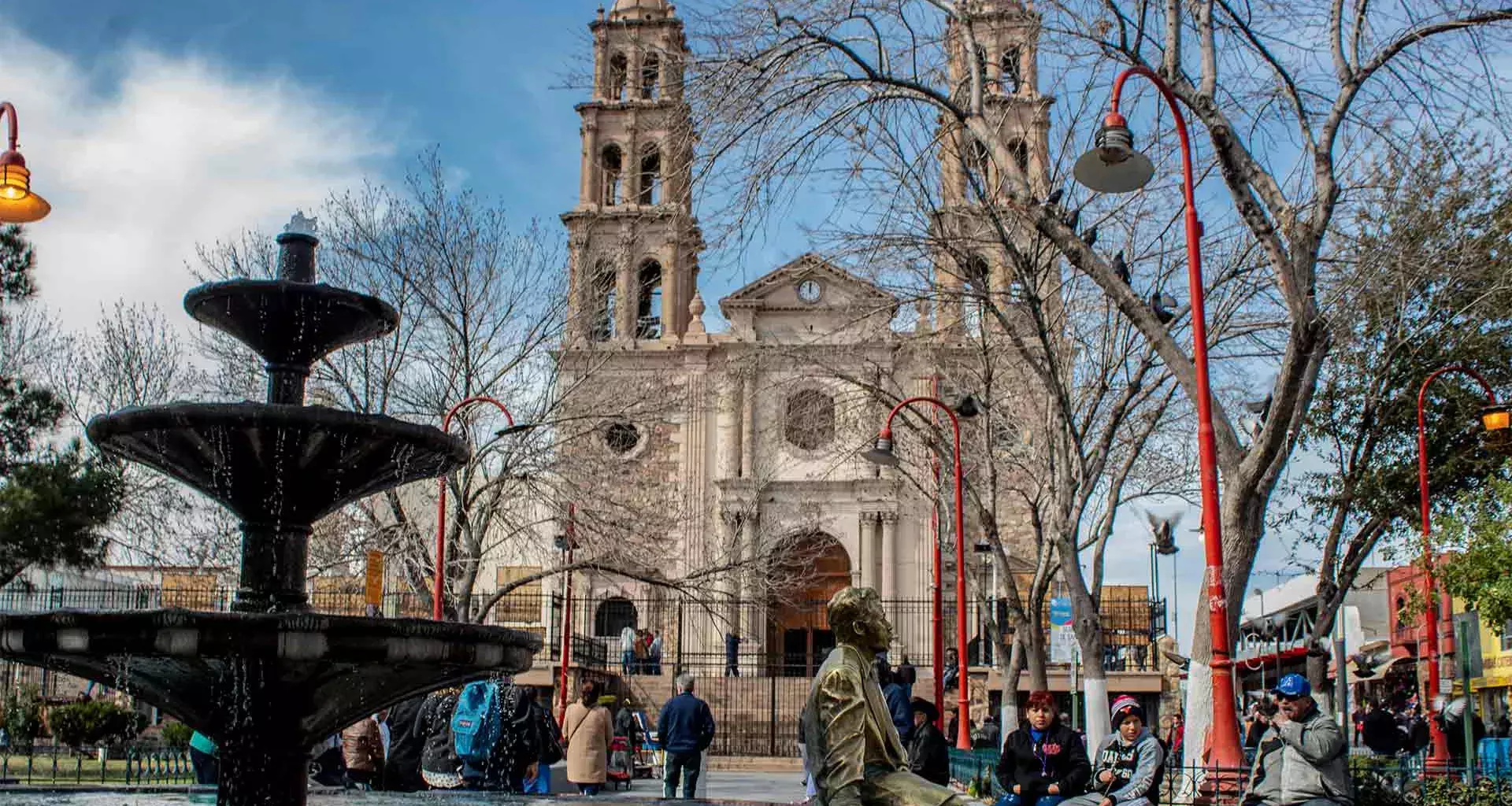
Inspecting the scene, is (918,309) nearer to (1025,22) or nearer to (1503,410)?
(1025,22)

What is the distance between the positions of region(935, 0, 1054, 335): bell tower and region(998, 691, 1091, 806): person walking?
16.9 ft

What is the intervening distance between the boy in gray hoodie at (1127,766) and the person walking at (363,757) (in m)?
5.84

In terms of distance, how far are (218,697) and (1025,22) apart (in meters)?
9.14

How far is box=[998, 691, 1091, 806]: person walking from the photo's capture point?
8.52m

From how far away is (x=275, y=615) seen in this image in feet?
22.0

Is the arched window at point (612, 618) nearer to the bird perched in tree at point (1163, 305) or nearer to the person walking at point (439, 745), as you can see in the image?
the bird perched in tree at point (1163, 305)

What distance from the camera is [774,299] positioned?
1649 inches

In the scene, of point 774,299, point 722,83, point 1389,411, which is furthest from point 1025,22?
point 774,299

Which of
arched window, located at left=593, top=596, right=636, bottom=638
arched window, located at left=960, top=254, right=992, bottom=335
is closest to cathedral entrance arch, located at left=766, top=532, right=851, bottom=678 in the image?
arched window, located at left=593, top=596, right=636, bottom=638

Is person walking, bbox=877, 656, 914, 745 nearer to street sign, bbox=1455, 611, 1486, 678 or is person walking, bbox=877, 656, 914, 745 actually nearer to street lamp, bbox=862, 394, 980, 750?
street sign, bbox=1455, 611, 1486, 678

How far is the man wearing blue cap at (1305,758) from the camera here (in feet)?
26.6

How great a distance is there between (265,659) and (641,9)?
38.5 m

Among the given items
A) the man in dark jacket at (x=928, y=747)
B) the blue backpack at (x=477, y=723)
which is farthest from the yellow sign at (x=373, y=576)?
the man in dark jacket at (x=928, y=747)

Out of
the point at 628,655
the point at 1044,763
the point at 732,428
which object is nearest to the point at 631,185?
the point at 732,428
